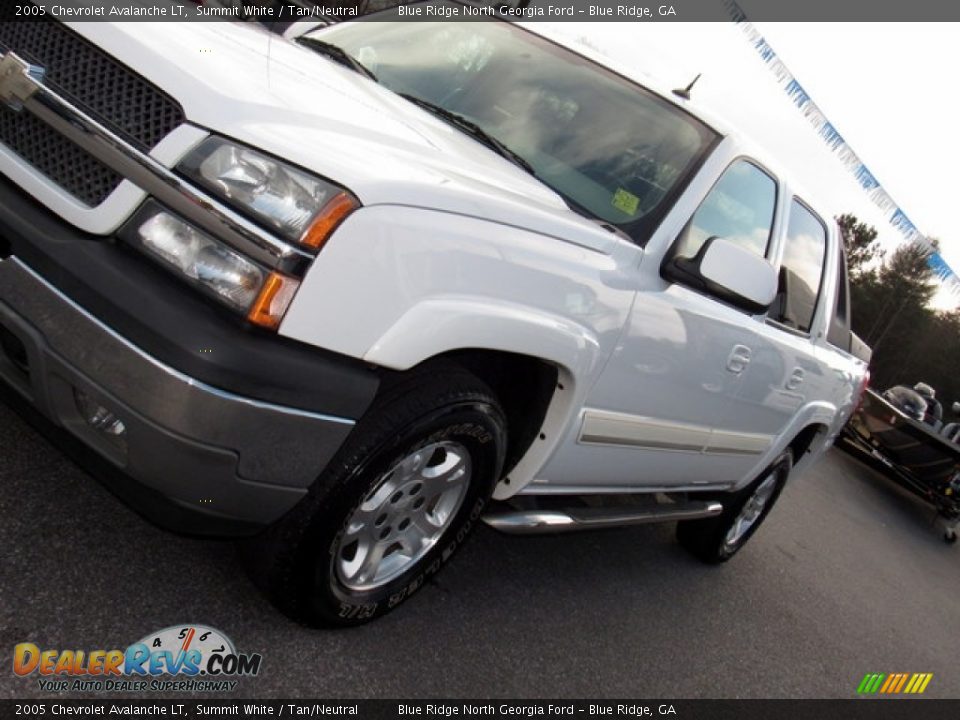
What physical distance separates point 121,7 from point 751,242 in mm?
2383

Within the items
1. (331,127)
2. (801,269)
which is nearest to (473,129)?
(331,127)

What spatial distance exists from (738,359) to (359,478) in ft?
5.78

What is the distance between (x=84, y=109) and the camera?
1.86 meters

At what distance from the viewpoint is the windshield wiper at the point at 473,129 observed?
267 centimetres

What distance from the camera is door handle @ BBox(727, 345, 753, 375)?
3110 mm

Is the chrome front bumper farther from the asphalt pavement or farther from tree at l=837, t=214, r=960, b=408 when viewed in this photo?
tree at l=837, t=214, r=960, b=408

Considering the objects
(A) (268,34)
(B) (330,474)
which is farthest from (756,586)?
(A) (268,34)

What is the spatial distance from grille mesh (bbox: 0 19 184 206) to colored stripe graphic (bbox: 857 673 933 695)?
3.83 m

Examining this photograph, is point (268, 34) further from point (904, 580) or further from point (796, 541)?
point (904, 580)

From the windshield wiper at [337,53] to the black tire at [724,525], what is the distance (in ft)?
8.98

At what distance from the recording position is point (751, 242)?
3.25 m

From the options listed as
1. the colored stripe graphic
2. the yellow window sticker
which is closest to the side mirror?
the yellow window sticker

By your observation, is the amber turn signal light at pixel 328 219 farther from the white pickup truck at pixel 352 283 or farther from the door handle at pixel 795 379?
the door handle at pixel 795 379

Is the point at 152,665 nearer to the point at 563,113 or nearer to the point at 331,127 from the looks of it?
the point at 331,127
